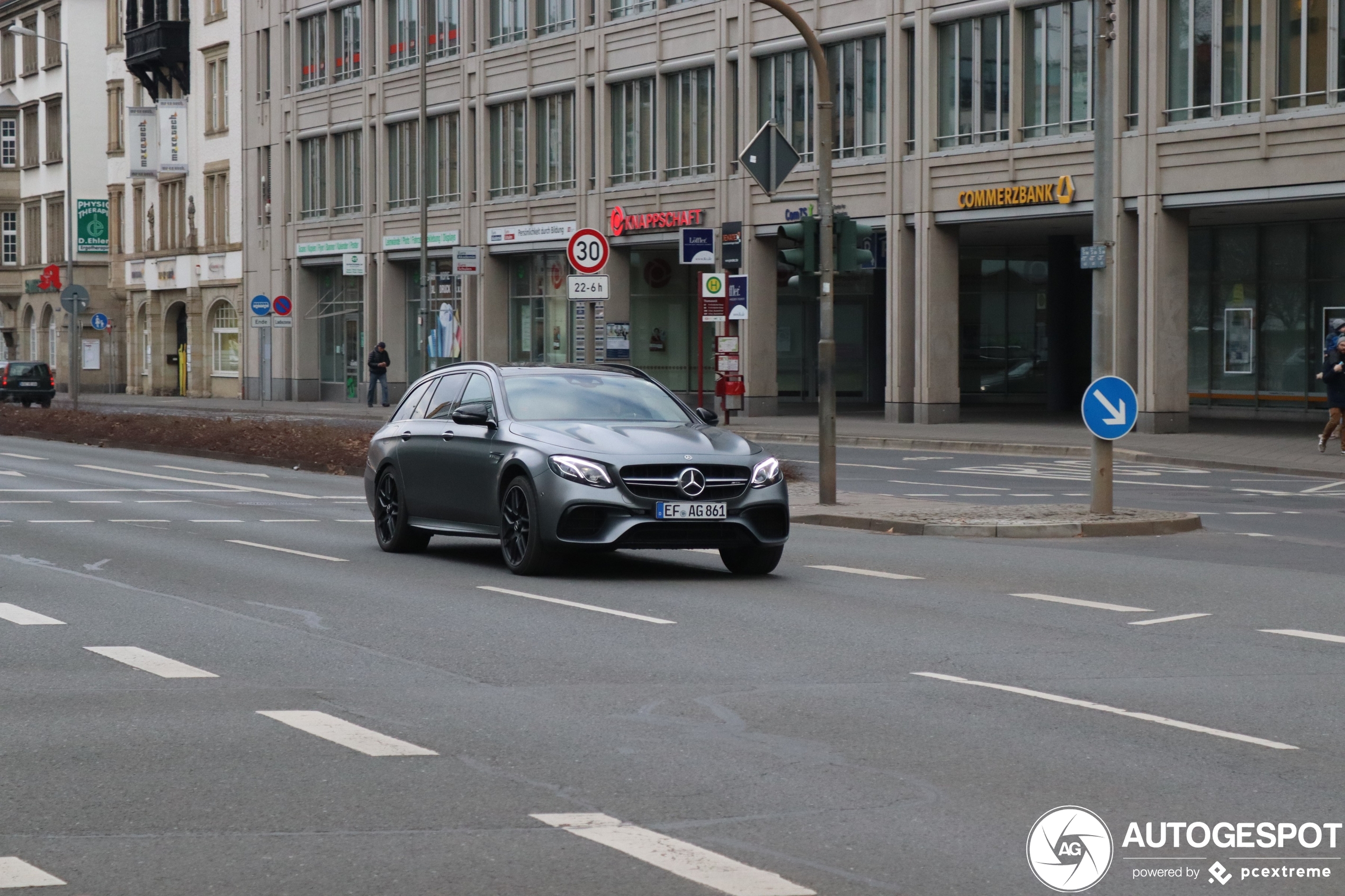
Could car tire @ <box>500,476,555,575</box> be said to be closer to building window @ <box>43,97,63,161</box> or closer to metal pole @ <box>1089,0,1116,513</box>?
metal pole @ <box>1089,0,1116,513</box>

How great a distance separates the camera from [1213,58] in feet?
111

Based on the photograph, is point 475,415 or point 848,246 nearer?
point 475,415

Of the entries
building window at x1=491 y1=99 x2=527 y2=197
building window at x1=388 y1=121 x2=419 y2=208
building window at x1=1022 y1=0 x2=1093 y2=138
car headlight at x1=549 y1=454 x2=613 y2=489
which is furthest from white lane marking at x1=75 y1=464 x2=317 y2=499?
building window at x1=388 y1=121 x2=419 y2=208

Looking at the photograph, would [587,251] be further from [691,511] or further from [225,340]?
[225,340]

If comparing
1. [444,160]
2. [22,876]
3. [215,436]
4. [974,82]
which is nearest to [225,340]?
[444,160]

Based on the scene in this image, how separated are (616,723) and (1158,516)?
11.0 meters

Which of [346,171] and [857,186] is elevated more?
[346,171]

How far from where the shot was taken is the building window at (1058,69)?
36281 mm

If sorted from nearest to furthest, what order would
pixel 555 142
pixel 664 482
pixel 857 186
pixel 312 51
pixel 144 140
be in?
pixel 664 482 < pixel 857 186 < pixel 555 142 < pixel 312 51 < pixel 144 140

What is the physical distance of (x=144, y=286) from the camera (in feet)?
242

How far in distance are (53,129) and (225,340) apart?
19.9 metres

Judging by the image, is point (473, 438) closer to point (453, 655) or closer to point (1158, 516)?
point (453, 655)

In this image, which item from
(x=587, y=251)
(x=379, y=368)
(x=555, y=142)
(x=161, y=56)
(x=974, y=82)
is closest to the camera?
(x=587, y=251)

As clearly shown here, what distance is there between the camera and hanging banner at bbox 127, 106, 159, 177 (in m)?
71.4
